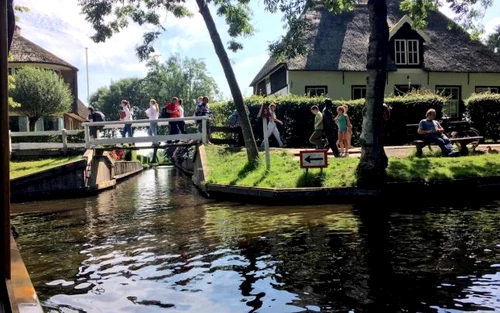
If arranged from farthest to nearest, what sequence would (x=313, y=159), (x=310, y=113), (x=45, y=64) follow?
(x=45, y=64) < (x=310, y=113) < (x=313, y=159)

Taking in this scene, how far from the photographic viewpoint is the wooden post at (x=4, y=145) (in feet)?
12.4

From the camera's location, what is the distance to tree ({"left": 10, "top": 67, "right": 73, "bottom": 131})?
39906 mm

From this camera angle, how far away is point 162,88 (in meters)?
77.9

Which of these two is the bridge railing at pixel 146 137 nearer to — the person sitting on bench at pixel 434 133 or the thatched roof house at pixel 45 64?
the person sitting on bench at pixel 434 133

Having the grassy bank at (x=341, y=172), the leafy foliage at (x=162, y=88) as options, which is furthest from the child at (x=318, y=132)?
the leafy foliage at (x=162, y=88)

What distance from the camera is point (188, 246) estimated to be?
704 centimetres

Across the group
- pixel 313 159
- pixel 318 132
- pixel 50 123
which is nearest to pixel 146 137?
pixel 318 132

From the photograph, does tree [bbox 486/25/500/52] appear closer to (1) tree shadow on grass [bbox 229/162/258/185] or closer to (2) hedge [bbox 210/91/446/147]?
(2) hedge [bbox 210/91/446/147]

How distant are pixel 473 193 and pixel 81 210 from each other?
30.6 feet

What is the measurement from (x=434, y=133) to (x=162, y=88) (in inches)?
2679

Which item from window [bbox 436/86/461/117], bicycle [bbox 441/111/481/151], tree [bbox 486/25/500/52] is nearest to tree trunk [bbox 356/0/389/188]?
bicycle [bbox 441/111/481/151]

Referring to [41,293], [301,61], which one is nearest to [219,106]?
[301,61]

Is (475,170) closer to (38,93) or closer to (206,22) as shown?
(206,22)

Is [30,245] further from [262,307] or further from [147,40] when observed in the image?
[147,40]
